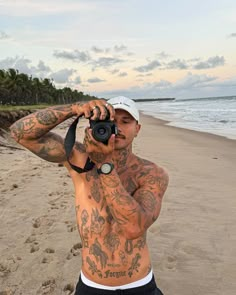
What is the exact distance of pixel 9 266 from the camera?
15.1 ft

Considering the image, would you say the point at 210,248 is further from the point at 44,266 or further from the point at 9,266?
the point at 9,266

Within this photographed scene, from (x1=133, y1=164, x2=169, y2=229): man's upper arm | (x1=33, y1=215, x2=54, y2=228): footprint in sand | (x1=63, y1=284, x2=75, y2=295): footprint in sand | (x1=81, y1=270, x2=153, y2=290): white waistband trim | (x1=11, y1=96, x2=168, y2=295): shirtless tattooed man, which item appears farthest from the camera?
(x1=33, y1=215, x2=54, y2=228): footprint in sand

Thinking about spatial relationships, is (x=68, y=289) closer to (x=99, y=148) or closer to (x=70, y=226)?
(x=70, y=226)

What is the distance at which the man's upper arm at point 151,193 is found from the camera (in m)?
2.18

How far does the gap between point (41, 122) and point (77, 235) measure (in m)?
3.53

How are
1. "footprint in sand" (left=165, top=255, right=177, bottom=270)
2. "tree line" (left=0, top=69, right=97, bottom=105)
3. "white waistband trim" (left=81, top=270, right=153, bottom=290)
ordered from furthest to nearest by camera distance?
"tree line" (left=0, top=69, right=97, bottom=105) → "footprint in sand" (left=165, top=255, right=177, bottom=270) → "white waistband trim" (left=81, top=270, right=153, bottom=290)

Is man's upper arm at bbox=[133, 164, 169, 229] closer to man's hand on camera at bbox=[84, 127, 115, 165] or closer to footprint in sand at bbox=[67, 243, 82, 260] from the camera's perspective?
man's hand on camera at bbox=[84, 127, 115, 165]

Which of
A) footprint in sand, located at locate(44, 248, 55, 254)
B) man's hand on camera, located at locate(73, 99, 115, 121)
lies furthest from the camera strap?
footprint in sand, located at locate(44, 248, 55, 254)

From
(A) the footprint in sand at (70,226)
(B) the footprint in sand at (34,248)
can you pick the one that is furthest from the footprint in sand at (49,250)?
(A) the footprint in sand at (70,226)

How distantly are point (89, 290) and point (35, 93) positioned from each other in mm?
90090

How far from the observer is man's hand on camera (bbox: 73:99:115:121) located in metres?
1.96

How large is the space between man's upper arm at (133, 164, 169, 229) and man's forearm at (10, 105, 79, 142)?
647 millimetres

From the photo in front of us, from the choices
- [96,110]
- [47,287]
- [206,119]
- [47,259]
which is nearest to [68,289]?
[47,287]

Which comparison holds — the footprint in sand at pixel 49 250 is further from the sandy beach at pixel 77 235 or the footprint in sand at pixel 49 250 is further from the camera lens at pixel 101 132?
the camera lens at pixel 101 132
